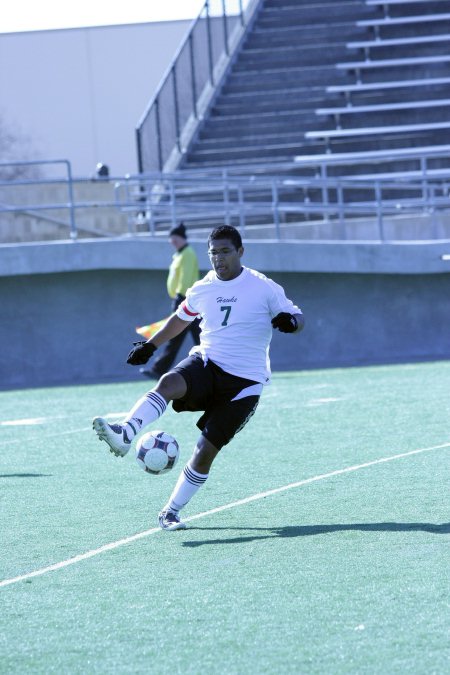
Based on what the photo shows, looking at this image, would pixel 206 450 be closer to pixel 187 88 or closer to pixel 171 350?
pixel 171 350

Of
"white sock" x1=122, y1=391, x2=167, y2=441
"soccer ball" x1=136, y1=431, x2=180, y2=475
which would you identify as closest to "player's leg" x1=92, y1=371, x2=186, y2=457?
"white sock" x1=122, y1=391, x2=167, y2=441

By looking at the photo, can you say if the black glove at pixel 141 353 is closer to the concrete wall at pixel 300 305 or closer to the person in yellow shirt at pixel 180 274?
the person in yellow shirt at pixel 180 274

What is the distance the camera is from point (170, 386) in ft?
24.5

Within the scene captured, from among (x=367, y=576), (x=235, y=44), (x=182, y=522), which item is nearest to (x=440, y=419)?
(x=182, y=522)

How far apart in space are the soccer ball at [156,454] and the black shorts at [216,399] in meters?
0.21

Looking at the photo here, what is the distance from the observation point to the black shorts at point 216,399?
7.56m

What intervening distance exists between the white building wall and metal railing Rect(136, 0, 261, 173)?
732cm

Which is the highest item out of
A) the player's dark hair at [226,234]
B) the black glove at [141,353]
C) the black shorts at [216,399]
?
the player's dark hair at [226,234]

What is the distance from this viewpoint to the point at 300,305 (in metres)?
20.3

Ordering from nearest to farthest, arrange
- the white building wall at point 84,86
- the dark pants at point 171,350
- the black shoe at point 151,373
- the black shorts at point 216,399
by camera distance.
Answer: the black shorts at point 216,399
the dark pants at point 171,350
the black shoe at point 151,373
the white building wall at point 84,86

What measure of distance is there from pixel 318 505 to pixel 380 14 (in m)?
21.6

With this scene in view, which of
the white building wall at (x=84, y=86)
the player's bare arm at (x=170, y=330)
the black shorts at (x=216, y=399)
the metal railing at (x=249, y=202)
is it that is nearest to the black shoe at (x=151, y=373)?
the metal railing at (x=249, y=202)

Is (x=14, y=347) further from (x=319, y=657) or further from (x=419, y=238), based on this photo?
(x=319, y=657)

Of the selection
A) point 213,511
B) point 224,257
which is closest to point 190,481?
point 213,511
